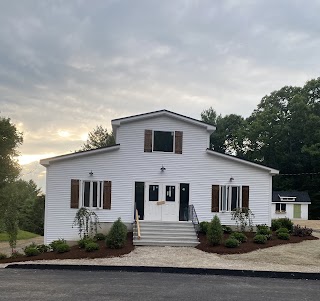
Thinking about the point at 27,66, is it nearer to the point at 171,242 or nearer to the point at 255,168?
the point at 171,242

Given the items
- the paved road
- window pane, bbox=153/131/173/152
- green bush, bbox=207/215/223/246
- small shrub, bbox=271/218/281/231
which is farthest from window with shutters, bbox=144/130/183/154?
the paved road

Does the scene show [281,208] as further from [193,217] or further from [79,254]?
[79,254]

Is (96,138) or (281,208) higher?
(96,138)

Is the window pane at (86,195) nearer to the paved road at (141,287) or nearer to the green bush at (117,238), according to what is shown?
the green bush at (117,238)

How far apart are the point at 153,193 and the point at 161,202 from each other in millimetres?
610

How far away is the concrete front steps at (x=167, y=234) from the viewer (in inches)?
705

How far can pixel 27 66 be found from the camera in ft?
62.5

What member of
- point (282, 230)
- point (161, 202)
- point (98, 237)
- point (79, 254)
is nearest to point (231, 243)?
point (282, 230)

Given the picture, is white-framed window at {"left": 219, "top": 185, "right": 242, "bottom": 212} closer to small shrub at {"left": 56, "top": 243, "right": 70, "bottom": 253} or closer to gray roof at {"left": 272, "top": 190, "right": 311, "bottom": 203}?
small shrub at {"left": 56, "top": 243, "right": 70, "bottom": 253}

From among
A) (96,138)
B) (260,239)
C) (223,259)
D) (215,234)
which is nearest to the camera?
(223,259)

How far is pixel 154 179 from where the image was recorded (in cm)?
2097

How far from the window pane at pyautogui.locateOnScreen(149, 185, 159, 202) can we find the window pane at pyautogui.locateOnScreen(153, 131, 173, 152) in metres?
1.92

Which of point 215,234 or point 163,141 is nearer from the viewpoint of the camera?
point 215,234

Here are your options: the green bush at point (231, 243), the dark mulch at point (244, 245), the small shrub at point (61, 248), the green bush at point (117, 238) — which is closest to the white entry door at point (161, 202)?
the dark mulch at point (244, 245)
